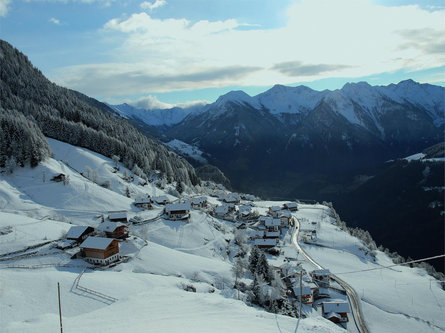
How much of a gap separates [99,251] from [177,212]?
110ft

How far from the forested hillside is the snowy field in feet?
69.8

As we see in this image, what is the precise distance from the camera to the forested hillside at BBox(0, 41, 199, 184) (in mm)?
115375

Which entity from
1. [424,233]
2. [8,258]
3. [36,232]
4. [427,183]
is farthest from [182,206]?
[427,183]

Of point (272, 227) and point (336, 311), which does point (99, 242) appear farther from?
point (272, 227)

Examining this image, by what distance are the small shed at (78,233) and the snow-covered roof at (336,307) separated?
127ft

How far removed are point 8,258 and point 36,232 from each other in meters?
9.29

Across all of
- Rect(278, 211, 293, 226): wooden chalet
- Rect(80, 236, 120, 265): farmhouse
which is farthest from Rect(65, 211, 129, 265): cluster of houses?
Rect(278, 211, 293, 226): wooden chalet

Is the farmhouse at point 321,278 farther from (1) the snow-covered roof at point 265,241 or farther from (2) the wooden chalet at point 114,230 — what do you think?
(2) the wooden chalet at point 114,230

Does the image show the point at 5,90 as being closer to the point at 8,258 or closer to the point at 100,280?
the point at 8,258

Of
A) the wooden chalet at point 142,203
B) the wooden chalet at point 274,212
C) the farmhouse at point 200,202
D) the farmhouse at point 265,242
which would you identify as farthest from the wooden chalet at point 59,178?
the wooden chalet at point 274,212

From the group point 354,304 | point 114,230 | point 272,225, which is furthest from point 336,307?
point 272,225

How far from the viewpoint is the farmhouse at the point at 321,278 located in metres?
55.1

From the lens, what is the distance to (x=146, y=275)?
3997 centimetres

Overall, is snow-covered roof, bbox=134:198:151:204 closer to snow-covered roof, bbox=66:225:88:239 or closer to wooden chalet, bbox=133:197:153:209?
wooden chalet, bbox=133:197:153:209
